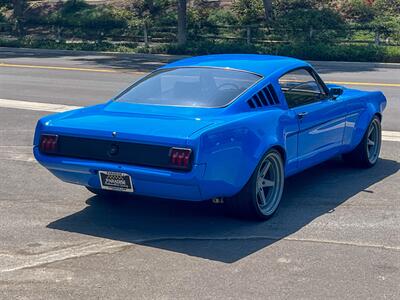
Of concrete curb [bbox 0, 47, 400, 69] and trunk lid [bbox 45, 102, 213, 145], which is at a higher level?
trunk lid [bbox 45, 102, 213, 145]

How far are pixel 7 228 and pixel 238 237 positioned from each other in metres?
1.99

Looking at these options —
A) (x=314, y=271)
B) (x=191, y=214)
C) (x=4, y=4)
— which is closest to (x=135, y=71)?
(x=191, y=214)

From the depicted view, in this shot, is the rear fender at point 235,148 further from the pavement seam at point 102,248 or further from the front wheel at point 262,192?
the pavement seam at point 102,248

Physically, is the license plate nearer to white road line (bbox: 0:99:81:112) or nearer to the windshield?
the windshield

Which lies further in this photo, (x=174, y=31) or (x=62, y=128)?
(x=174, y=31)

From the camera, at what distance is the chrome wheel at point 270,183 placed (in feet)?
22.8

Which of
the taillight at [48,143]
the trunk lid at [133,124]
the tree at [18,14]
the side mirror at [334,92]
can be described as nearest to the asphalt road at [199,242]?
the taillight at [48,143]

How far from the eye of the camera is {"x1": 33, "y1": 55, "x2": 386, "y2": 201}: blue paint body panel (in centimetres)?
620

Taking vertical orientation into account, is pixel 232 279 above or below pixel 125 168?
below

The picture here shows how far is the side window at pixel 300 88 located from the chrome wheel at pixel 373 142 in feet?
4.11

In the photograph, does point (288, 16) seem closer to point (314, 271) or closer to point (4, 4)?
point (4, 4)

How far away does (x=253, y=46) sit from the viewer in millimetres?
30688

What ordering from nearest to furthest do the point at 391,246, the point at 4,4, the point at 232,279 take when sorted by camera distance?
the point at 232,279 < the point at 391,246 < the point at 4,4

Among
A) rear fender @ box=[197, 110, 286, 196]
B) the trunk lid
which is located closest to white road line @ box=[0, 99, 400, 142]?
the trunk lid
